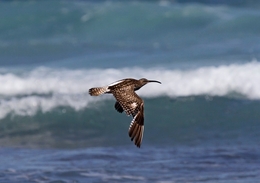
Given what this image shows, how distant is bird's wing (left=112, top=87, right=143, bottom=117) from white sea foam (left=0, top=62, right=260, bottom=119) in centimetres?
433

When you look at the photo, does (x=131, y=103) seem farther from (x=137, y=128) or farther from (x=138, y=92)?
(x=138, y=92)

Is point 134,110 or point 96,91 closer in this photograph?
point 134,110

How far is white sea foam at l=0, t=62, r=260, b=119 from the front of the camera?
12289mm

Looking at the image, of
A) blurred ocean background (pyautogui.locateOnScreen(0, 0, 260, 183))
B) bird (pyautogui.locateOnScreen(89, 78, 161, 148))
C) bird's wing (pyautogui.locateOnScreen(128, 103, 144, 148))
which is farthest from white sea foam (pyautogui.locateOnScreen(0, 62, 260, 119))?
bird's wing (pyautogui.locateOnScreen(128, 103, 144, 148))

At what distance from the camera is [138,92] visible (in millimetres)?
12422

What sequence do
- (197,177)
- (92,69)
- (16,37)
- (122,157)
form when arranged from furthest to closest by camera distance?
1. (16,37)
2. (92,69)
3. (122,157)
4. (197,177)

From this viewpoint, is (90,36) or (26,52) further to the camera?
(90,36)

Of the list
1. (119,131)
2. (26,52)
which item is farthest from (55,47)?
(119,131)

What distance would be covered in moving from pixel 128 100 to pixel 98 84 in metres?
5.57

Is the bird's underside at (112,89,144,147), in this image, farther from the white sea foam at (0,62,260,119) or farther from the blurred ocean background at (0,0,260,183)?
the white sea foam at (0,62,260,119)

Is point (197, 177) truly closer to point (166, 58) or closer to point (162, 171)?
point (162, 171)

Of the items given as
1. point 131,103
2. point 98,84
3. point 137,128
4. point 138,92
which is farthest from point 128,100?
point 98,84

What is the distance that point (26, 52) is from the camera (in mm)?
16391

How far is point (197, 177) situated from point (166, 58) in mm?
6627
